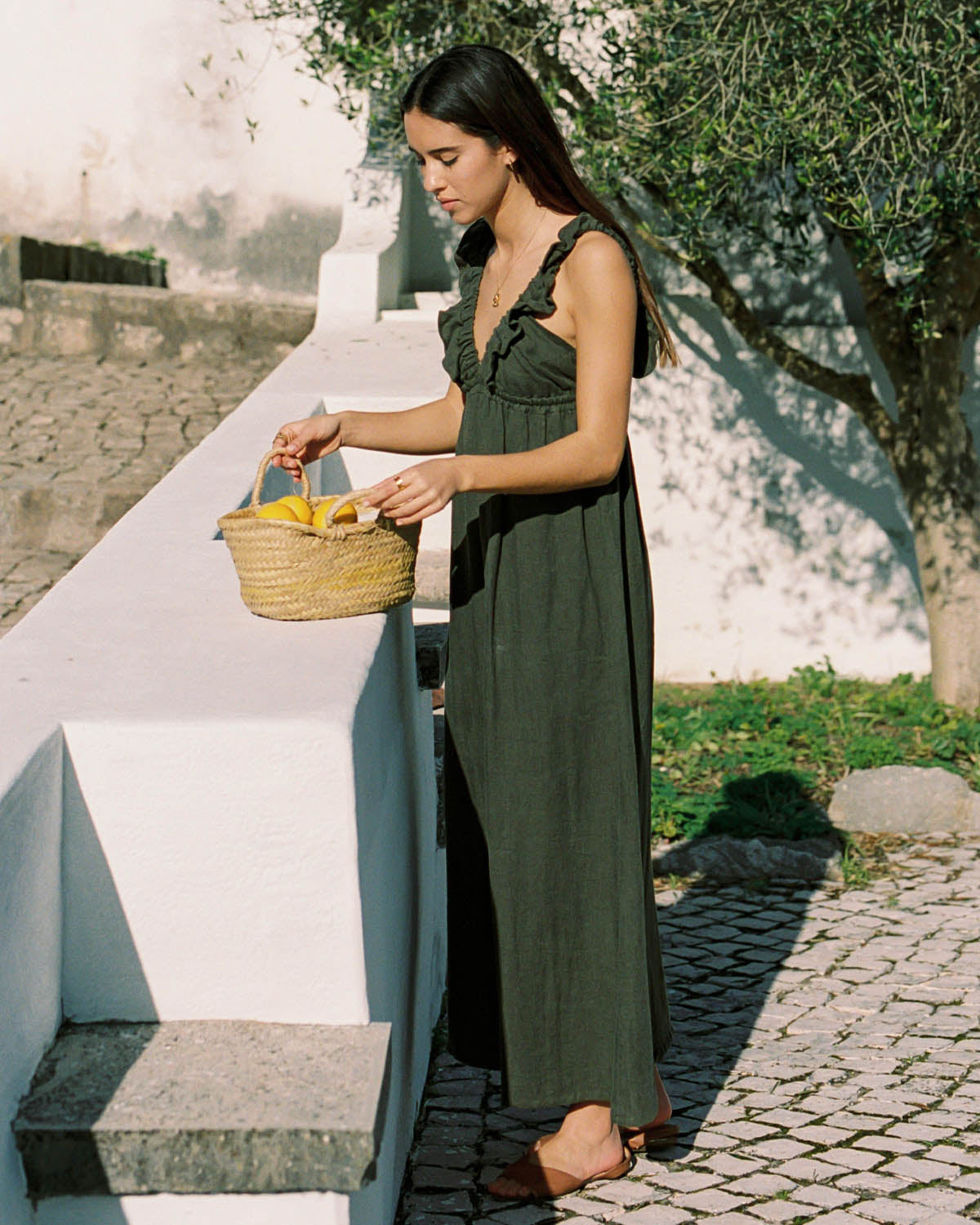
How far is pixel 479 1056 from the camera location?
Answer: 2.91m

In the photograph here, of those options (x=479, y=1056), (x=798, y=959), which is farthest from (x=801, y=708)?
(x=479, y=1056)

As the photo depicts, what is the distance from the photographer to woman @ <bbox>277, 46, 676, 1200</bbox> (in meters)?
2.53

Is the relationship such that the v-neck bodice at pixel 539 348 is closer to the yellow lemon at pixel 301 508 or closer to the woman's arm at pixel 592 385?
the woman's arm at pixel 592 385

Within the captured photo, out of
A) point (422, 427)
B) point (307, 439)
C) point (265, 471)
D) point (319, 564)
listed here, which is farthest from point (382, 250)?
point (319, 564)

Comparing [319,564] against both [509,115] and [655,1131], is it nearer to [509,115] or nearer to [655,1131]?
[509,115]

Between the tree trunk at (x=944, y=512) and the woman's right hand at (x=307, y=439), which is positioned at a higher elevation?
the woman's right hand at (x=307, y=439)

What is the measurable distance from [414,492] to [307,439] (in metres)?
0.53

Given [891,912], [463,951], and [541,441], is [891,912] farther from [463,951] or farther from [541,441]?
[541,441]

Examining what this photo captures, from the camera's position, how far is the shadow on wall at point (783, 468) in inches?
324

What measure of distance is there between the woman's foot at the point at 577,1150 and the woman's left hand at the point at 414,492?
→ 1.21m

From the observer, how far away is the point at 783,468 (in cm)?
831

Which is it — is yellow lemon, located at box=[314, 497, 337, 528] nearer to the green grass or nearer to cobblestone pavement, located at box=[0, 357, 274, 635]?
cobblestone pavement, located at box=[0, 357, 274, 635]

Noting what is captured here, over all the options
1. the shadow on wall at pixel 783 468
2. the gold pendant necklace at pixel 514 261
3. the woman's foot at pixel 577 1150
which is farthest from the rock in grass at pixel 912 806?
the gold pendant necklace at pixel 514 261

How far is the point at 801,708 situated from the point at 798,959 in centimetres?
324
